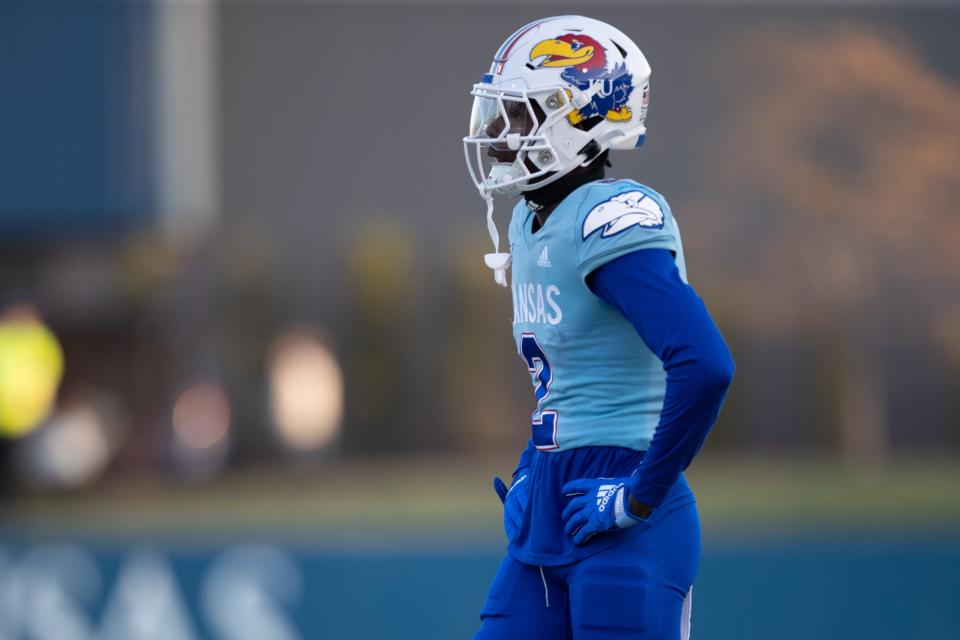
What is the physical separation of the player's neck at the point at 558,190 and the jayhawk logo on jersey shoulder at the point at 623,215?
19 centimetres

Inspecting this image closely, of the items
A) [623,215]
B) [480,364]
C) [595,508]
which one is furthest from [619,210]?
[480,364]

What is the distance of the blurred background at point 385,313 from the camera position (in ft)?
21.2

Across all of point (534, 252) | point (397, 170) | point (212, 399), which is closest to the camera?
point (534, 252)

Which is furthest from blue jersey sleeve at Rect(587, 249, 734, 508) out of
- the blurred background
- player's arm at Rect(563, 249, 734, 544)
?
the blurred background

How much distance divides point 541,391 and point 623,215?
1.31 feet

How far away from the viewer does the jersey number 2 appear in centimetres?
247

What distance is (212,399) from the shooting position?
576 inches

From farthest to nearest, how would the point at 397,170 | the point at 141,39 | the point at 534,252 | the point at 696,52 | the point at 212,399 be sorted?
the point at 397,170 < the point at 212,399 < the point at 141,39 < the point at 696,52 < the point at 534,252

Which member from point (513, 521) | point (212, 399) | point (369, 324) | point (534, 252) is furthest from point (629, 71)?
point (369, 324)

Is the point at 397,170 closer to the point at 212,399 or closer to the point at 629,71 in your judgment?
the point at 212,399

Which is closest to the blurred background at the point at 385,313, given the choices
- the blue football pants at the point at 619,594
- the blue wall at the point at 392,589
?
the blue wall at the point at 392,589

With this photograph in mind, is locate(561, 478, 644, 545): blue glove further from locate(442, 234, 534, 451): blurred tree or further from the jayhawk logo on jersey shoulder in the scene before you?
locate(442, 234, 534, 451): blurred tree

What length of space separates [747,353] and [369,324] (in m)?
4.27

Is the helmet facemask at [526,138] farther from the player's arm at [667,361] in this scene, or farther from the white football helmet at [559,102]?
the player's arm at [667,361]
